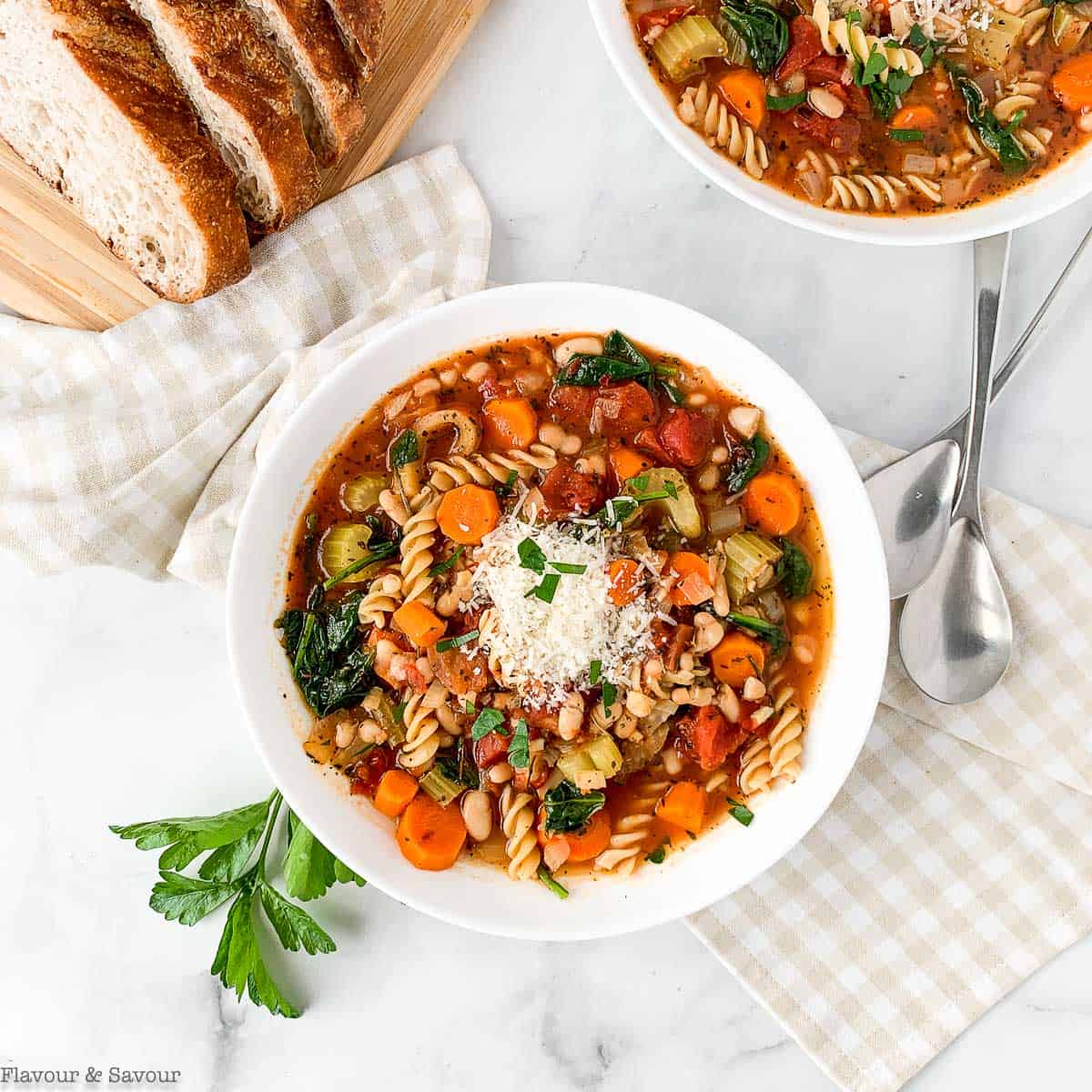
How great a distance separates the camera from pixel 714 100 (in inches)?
155

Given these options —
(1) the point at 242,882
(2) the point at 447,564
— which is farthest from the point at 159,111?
(1) the point at 242,882

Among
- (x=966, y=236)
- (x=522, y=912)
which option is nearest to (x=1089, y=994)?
(x=522, y=912)

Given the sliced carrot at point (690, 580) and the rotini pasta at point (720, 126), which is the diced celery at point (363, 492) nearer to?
the sliced carrot at point (690, 580)

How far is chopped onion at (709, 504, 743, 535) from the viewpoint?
12.8 feet

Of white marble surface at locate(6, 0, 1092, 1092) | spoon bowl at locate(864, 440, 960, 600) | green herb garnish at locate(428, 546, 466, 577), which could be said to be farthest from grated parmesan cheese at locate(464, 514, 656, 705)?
white marble surface at locate(6, 0, 1092, 1092)

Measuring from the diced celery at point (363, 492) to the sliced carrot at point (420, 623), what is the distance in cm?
44

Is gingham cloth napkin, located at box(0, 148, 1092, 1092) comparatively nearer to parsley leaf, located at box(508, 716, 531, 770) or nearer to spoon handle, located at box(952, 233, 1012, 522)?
spoon handle, located at box(952, 233, 1012, 522)

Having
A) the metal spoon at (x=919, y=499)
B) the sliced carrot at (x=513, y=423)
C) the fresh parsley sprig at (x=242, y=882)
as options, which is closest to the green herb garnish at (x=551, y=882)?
the fresh parsley sprig at (x=242, y=882)

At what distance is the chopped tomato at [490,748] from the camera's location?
3.83 m

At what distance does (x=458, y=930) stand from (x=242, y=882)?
97 cm

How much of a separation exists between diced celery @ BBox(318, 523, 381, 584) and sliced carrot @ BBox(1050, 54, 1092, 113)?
3166 mm

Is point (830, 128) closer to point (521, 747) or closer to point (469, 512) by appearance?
point (469, 512)

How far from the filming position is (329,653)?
3912mm

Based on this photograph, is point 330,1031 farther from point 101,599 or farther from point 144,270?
point 144,270
